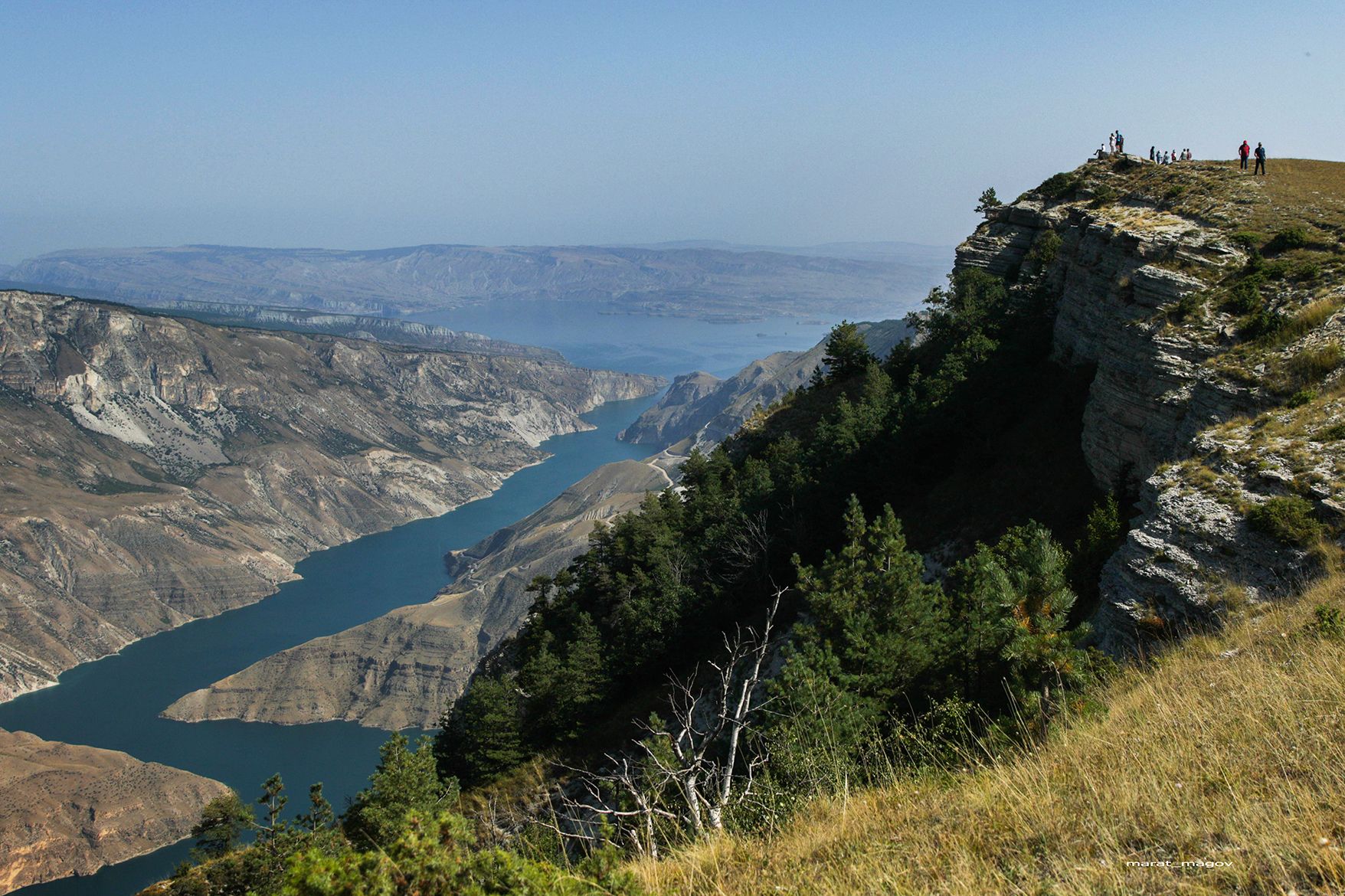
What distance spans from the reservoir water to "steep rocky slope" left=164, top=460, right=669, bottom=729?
7.86 ft

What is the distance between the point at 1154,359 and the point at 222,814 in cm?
3469

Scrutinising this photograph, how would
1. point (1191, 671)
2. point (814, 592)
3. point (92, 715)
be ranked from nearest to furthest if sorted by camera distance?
point (1191, 671)
point (814, 592)
point (92, 715)

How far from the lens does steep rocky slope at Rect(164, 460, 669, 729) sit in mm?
91438

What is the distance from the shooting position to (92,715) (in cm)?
9856

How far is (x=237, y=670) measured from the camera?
10975 centimetres

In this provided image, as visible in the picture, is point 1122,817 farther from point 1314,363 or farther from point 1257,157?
point 1257,157

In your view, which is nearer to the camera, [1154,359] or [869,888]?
[869,888]

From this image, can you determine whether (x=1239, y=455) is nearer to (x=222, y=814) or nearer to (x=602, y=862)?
(x=602, y=862)

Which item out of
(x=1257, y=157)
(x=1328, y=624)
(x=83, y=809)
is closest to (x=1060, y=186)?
(x=1257, y=157)

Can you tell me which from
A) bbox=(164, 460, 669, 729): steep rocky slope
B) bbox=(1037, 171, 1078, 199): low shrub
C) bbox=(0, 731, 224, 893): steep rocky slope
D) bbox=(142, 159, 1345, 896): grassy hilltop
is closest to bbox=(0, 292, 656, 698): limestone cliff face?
bbox=(164, 460, 669, 729): steep rocky slope

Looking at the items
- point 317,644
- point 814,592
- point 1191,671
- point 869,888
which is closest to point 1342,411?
point 1191,671

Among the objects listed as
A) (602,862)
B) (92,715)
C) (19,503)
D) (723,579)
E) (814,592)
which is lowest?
(92,715)

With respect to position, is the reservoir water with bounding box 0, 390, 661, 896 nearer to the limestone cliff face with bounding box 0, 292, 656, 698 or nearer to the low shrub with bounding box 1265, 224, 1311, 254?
the limestone cliff face with bounding box 0, 292, 656, 698

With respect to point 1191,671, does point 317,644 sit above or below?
below
